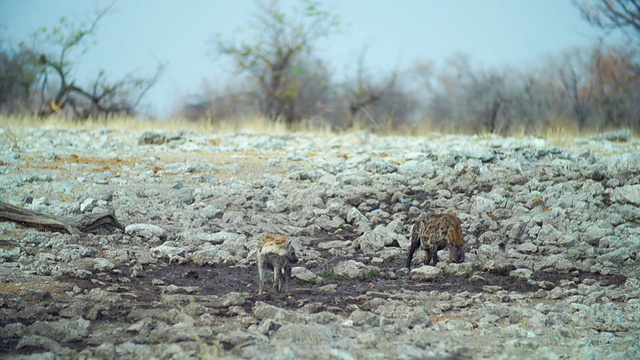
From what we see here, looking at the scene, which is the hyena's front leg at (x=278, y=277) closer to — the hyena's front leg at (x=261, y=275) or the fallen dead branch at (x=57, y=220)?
the hyena's front leg at (x=261, y=275)

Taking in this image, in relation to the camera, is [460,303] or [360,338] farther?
[460,303]

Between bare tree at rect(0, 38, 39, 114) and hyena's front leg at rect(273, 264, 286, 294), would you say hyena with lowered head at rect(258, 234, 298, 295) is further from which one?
bare tree at rect(0, 38, 39, 114)

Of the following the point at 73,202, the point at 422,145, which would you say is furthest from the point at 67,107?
the point at 73,202

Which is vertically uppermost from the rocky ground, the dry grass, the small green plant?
the dry grass

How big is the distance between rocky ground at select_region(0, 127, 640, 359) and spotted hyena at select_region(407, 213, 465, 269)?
218 millimetres

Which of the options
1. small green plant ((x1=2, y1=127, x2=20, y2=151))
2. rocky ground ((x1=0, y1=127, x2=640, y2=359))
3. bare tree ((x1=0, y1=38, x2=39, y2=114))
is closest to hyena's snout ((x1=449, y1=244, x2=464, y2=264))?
rocky ground ((x1=0, y1=127, x2=640, y2=359))

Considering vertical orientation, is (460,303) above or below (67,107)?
below

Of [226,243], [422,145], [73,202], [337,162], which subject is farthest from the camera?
[422,145]

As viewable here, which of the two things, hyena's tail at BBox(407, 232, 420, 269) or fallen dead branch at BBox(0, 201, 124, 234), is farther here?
fallen dead branch at BBox(0, 201, 124, 234)

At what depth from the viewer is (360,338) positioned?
4766 millimetres

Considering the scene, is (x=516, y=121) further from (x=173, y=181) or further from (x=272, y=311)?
(x=272, y=311)

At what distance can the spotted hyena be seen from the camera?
7.10 m

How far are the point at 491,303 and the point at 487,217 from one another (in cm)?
323

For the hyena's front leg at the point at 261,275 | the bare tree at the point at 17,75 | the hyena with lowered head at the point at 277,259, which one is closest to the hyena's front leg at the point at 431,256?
the hyena with lowered head at the point at 277,259
